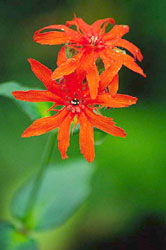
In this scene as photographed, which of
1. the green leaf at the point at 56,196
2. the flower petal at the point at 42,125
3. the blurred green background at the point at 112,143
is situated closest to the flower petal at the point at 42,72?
the flower petal at the point at 42,125

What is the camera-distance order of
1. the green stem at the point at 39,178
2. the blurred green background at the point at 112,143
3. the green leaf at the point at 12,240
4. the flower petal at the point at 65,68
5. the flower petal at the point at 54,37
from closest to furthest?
1. the flower petal at the point at 65,68
2. the flower petal at the point at 54,37
3. the green stem at the point at 39,178
4. the green leaf at the point at 12,240
5. the blurred green background at the point at 112,143

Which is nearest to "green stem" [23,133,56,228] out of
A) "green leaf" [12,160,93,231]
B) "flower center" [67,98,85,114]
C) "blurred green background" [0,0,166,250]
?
"green leaf" [12,160,93,231]

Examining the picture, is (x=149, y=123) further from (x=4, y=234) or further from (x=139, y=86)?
(x=4, y=234)

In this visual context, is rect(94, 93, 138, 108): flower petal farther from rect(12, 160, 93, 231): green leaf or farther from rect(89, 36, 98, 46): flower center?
rect(12, 160, 93, 231): green leaf

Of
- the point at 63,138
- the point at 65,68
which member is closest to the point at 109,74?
the point at 65,68

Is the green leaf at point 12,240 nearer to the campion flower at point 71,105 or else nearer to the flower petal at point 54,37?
the campion flower at point 71,105

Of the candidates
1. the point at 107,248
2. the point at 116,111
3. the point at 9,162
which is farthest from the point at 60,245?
the point at 116,111
